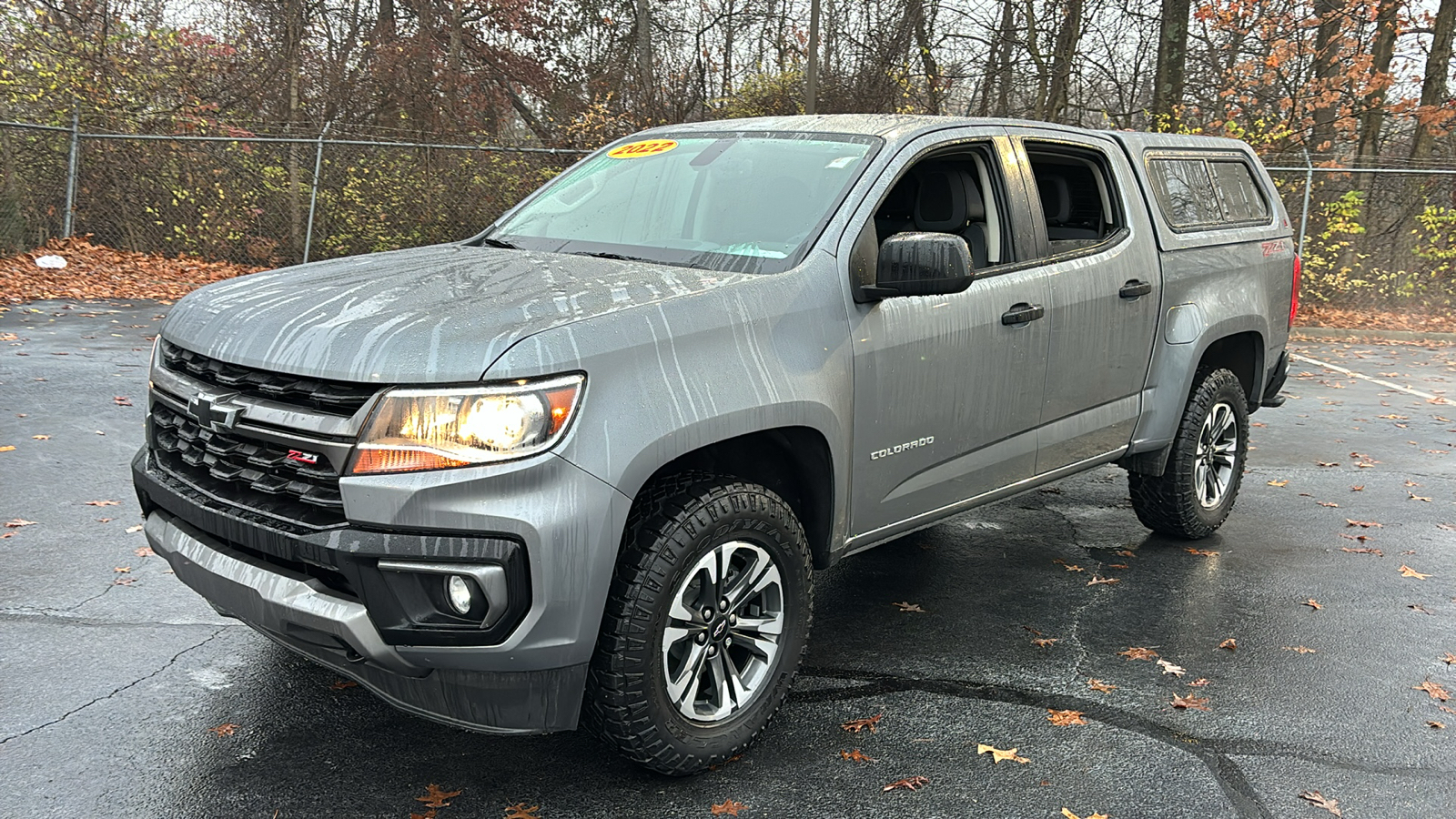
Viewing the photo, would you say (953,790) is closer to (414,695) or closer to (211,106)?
(414,695)

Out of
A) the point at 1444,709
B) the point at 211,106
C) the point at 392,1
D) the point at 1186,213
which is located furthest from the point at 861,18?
the point at 1444,709

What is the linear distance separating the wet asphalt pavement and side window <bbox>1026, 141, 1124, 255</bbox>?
157cm

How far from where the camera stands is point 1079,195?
508cm

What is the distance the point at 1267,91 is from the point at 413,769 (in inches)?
718

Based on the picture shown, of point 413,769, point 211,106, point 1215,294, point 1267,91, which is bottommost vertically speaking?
point 413,769

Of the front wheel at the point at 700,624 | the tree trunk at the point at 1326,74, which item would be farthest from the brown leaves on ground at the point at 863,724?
the tree trunk at the point at 1326,74

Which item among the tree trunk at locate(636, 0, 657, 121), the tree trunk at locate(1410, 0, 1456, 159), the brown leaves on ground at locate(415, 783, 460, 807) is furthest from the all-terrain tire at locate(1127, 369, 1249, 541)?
the tree trunk at locate(636, 0, 657, 121)

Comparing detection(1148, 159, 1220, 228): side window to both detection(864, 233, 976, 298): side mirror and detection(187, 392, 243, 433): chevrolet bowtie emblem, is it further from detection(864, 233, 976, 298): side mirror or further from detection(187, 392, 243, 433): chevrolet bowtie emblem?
detection(187, 392, 243, 433): chevrolet bowtie emblem

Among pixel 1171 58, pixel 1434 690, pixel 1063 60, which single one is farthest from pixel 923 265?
pixel 1063 60

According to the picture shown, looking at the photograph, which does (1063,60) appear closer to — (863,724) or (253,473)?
(863,724)

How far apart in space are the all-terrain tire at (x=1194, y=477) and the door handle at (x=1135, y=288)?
782mm

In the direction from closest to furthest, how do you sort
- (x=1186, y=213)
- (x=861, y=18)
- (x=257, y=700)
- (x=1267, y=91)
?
(x=257, y=700)
(x=1186, y=213)
(x=1267, y=91)
(x=861, y=18)

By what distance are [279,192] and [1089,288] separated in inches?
525

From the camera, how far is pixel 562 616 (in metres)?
2.82
